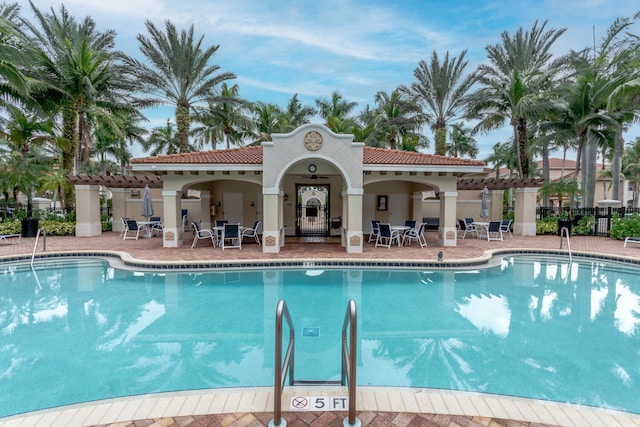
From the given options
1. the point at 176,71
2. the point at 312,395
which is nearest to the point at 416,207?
the point at 176,71

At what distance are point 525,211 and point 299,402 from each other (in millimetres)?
19956

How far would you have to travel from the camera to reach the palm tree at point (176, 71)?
17622 mm

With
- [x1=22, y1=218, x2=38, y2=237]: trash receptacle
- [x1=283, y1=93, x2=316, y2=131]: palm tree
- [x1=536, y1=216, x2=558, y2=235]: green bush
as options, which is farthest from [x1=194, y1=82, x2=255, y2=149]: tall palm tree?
[x1=536, y1=216, x2=558, y2=235]: green bush

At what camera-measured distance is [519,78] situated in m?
19.9

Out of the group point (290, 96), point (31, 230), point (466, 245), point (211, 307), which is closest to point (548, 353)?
point (211, 307)

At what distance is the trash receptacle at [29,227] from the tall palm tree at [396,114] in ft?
75.4

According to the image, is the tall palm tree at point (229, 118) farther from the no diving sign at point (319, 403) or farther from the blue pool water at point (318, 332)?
the no diving sign at point (319, 403)

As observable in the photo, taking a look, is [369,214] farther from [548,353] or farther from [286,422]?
[286,422]

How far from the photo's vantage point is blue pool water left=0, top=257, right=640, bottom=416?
178 inches

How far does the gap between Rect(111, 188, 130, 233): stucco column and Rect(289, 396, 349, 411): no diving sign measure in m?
21.1

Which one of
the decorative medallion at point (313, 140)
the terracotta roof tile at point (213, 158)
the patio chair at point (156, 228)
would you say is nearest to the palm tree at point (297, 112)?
the terracotta roof tile at point (213, 158)

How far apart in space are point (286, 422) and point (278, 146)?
1099 centimetres

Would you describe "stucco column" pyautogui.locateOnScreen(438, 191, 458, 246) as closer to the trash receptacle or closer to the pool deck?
the pool deck

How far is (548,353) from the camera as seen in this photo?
5.41m
